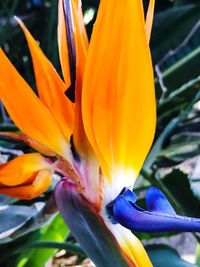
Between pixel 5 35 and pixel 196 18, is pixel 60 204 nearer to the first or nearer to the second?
pixel 196 18

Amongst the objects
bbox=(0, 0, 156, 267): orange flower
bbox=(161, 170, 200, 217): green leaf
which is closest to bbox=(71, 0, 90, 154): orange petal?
bbox=(0, 0, 156, 267): orange flower

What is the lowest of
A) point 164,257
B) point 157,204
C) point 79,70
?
point 164,257

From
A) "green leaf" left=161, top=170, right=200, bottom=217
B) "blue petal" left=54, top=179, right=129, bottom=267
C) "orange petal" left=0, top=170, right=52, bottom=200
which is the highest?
"orange petal" left=0, top=170, right=52, bottom=200

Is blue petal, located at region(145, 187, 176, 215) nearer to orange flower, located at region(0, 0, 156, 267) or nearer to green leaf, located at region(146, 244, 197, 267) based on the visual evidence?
orange flower, located at region(0, 0, 156, 267)

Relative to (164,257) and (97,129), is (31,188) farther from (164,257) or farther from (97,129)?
(164,257)

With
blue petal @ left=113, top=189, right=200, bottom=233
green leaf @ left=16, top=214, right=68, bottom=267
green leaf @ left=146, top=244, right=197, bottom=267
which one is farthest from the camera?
green leaf @ left=16, top=214, right=68, bottom=267

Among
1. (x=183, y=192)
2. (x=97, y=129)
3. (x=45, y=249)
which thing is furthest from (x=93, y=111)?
(x=45, y=249)
